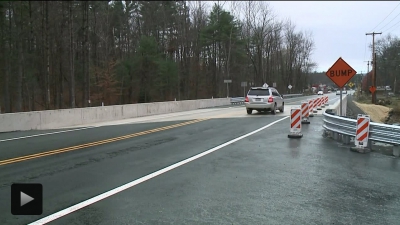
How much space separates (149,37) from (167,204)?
4565 centimetres

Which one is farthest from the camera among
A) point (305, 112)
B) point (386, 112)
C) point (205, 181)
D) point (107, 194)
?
point (386, 112)

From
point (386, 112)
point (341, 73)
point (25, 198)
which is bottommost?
point (386, 112)

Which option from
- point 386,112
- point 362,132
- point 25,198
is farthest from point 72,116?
point 386,112

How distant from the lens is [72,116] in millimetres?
20266

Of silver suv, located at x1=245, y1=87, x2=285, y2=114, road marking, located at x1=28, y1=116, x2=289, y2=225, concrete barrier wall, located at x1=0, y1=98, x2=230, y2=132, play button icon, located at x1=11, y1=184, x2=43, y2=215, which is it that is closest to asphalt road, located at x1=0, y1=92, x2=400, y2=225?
road marking, located at x1=28, y1=116, x2=289, y2=225

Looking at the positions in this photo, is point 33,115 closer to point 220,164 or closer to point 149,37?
point 220,164

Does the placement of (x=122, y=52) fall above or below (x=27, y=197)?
above

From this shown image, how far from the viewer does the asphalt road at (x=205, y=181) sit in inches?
204

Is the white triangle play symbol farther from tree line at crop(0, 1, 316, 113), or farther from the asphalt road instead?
tree line at crop(0, 1, 316, 113)

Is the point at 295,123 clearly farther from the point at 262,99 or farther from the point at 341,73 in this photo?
the point at 262,99

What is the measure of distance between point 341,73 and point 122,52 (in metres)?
42.3

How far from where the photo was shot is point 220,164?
876cm

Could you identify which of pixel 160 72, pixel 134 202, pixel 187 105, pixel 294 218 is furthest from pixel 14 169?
pixel 160 72

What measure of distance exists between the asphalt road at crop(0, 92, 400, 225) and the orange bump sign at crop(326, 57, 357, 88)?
3.25 meters
